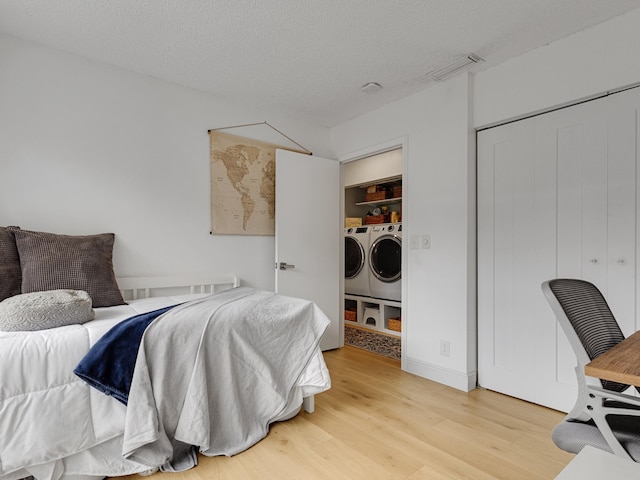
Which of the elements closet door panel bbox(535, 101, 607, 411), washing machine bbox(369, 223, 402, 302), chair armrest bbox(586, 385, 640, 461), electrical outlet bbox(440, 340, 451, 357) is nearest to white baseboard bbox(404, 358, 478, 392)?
electrical outlet bbox(440, 340, 451, 357)

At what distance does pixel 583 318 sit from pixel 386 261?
10.2 ft

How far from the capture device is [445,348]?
8.87ft

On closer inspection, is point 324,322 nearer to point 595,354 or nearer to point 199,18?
point 595,354

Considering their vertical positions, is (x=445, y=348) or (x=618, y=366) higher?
(x=618, y=366)

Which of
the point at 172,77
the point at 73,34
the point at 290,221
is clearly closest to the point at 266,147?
the point at 290,221

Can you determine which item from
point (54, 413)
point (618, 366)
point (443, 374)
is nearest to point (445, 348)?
point (443, 374)

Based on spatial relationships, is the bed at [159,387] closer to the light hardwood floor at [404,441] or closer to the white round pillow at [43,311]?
the white round pillow at [43,311]

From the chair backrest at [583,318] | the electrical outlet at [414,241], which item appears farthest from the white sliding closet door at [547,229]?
the chair backrest at [583,318]

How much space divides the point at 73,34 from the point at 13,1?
0.32 m

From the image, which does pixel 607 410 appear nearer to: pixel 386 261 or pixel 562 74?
pixel 562 74

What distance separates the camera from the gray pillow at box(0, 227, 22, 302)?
6.27 feet

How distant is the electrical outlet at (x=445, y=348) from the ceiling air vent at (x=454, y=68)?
2.00 meters

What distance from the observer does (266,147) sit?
3.32 m

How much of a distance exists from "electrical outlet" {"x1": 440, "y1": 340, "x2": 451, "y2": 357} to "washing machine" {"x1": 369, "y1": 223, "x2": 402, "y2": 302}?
4.42 ft
